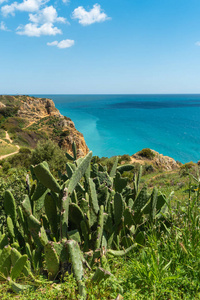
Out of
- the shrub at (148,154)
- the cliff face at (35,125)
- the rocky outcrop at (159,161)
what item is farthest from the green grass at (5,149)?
the shrub at (148,154)

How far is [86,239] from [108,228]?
27 centimetres

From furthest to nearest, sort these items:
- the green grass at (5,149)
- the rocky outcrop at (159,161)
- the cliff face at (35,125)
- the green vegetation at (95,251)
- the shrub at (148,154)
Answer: the cliff face at (35,125) → the shrub at (148,154) → the rocky outcrop at (159,161) → the green grass at (5,149) → the green vegetation at (95,251)

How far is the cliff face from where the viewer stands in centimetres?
3281

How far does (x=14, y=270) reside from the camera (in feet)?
6.16

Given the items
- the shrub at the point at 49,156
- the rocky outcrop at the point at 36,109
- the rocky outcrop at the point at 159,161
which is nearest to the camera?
the shrub at the point at 49,156

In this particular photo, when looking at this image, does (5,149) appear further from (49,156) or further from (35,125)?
(35,125)

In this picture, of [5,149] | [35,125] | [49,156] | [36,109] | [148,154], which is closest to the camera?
[49,156]

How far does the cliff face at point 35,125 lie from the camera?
3281 centimetres

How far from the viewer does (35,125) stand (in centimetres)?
4059

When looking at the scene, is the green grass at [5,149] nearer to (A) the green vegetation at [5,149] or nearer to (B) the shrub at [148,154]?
(A) the green vegetation at [5,149]

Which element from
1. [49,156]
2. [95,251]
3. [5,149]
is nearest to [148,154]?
[49,156]

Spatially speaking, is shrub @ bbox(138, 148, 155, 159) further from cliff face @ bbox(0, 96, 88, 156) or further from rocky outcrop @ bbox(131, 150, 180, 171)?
cliff face @ bbox(0, 96, 88, 156)

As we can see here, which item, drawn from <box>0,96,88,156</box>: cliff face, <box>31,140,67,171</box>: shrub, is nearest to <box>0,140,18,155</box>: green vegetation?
<box>0,96,88,156</box>: cliff face

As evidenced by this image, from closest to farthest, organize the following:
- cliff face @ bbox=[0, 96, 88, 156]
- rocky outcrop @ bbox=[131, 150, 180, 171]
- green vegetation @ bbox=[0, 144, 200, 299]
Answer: green vegetation @ bbox=[0, 144, 200, 299] < rocky outcrop @ bbox=[131, 150, 180, 171] < cliff face @ bbox=[0, 96, 88, 156]
